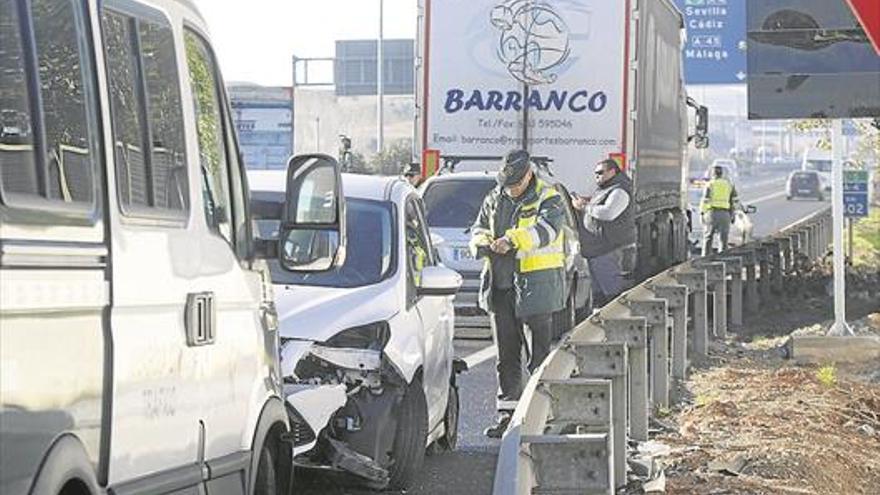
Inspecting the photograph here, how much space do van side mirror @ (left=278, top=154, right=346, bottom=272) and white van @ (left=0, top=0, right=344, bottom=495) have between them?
0.02m

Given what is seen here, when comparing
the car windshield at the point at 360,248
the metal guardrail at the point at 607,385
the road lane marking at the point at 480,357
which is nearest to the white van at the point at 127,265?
the metal guardrail at the point at 607,385

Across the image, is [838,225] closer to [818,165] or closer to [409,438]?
[409,438]

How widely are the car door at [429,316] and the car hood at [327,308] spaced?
1.32 ft

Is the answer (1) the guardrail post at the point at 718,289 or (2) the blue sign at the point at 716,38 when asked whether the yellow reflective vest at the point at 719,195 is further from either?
(2) the blue sign at the point at 716,38

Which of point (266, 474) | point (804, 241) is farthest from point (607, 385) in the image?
point (804, 241)

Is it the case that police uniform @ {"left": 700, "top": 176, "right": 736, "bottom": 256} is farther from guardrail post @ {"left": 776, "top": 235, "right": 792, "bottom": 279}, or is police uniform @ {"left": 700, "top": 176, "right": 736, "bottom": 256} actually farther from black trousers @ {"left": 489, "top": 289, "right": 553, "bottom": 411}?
black trousers @ {"left": 489, "top": 289, "right": 553, "bottom": 411}

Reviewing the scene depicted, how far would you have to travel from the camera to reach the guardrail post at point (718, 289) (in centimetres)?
1752

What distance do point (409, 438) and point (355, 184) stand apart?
73.5 inches

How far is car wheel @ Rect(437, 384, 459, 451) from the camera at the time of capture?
11305mm

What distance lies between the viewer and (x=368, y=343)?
9.43 meters

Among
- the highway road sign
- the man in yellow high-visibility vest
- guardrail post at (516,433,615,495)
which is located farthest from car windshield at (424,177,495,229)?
the man in yellow high-visibility vest

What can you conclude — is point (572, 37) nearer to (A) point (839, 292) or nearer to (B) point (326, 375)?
(A) point (839, 292)

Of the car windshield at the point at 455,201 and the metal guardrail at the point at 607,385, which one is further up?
the car windshield at the point at 455,201

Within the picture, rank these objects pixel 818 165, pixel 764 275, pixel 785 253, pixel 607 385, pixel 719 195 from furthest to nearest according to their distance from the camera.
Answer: pixel 818 165 < pixel 719 195 < pixel 785 253 < pixel 764 275 < pixel 607 385
